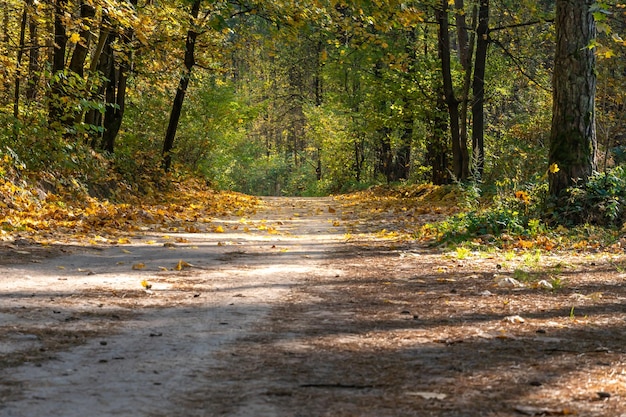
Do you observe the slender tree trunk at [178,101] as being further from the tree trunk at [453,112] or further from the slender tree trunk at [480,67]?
the slender tree trunk at [480,67]

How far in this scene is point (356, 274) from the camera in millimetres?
7305

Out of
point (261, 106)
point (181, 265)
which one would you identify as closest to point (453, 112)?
point (181, 265)

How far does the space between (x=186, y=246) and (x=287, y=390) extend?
6686 millimetres

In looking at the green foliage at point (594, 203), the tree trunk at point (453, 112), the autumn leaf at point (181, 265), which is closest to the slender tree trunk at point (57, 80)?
the autumn leaf at point (181, 265)

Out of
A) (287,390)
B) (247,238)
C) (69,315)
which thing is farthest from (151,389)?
(247,238)

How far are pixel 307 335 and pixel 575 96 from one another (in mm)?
7828

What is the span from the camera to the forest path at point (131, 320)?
289 cm

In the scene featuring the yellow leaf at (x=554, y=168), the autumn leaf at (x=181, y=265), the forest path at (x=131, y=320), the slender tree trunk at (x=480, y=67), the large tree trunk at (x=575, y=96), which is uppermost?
the slender tree trunk at (x=480, y=67)

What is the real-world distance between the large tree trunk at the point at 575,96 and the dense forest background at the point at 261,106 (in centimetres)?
72

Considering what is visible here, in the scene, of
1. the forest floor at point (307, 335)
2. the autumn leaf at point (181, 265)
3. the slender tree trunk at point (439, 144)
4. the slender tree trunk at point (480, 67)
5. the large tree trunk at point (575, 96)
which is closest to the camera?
the forest floor at point (307, 335)

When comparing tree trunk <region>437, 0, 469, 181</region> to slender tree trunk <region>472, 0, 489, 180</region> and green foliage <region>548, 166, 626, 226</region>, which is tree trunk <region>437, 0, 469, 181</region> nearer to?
slender tree trunk <region>472, 0, 489, 180</region>

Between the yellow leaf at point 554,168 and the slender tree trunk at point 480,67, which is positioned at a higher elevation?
the slender tree trunk at point 480,67

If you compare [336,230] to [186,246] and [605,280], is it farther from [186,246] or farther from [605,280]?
[605,280]

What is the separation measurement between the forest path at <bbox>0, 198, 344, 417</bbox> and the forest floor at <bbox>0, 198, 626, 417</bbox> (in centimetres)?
2
